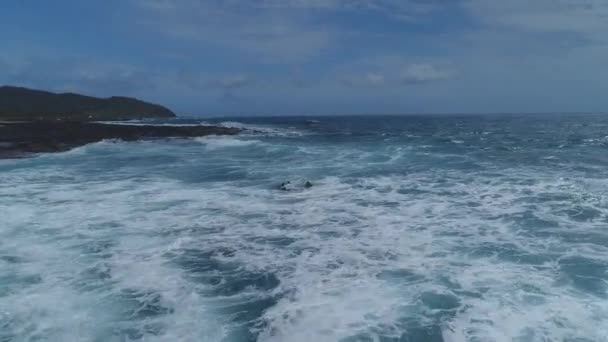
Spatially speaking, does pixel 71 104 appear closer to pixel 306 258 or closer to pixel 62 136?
pixel 62 136

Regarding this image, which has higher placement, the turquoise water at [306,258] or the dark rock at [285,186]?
the dark rock at [285,186]

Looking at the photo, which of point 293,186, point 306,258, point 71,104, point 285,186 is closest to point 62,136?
point 285,186

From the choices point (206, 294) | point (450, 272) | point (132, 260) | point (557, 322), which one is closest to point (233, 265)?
point (206, 294)

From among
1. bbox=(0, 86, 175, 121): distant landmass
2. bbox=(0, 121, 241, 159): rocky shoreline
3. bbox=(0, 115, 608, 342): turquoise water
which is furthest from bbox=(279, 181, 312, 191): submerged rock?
bbox=(0, 86, 175, 121): distant landmass

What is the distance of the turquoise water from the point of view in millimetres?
8586

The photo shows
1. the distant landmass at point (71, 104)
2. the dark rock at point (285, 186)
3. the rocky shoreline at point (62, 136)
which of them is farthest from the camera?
the distant landmass at point (71, 104)

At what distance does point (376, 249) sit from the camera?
41.9ft

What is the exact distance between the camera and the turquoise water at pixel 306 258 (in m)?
8.59

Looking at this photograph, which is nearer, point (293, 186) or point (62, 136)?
point (293, 186)

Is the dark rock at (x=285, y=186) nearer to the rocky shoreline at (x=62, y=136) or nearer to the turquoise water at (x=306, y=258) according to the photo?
the turquoise water at (x=306, y=258)

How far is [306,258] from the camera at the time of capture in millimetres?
12133

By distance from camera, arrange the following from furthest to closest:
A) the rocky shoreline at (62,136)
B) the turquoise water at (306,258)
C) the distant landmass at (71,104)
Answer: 1. the distant landmass at (71,104)
2. the rocky shoreline at (62,136)
3. the turquoise water at (306,258)

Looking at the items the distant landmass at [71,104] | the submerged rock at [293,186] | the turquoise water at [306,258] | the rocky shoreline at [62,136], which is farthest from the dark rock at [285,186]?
the distant landmass at [71,104]

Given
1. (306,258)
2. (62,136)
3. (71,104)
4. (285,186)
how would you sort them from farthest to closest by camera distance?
(71,104) → (62,136) → (285,186) → (306,258)
